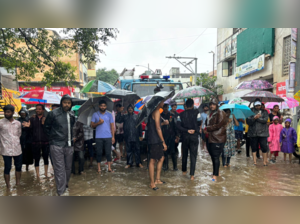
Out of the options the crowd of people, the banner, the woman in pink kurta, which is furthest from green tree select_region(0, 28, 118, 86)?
the woman in pink kurta

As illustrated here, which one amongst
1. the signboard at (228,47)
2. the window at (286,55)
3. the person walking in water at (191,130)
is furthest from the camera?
the signboard at (228,47)

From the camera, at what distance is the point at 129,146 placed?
271 inches

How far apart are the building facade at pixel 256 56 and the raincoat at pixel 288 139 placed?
178 inches

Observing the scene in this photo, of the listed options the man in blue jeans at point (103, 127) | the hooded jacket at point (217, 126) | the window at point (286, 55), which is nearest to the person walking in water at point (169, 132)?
the hooded jacket at point (217, 126)

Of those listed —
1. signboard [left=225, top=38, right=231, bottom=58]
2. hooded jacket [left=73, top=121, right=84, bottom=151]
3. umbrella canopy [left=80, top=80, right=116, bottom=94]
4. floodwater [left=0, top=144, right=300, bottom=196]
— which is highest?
signboard [left=225, top=38, right=231, bottom=58]

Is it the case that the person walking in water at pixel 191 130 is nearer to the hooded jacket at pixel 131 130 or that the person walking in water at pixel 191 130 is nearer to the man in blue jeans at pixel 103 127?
the hooded jacket at pixel 131 130

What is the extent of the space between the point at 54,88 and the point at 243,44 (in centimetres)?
2020

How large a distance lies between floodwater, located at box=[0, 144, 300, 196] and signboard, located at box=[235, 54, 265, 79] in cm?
1024

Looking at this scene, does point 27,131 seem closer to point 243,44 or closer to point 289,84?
point 289,84

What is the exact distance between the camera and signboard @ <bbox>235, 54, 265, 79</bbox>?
15.6 m

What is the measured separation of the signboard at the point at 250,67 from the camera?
15625 millimetres

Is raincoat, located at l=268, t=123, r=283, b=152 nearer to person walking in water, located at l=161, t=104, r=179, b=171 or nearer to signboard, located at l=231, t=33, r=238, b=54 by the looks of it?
person walking in water, located at l=161, t=104, r=179, b=171

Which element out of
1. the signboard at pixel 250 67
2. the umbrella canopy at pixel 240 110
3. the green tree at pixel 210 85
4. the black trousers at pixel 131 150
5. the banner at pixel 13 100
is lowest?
the black trousers at pixel 131 150

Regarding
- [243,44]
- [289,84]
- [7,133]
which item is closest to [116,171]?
[7,133]
